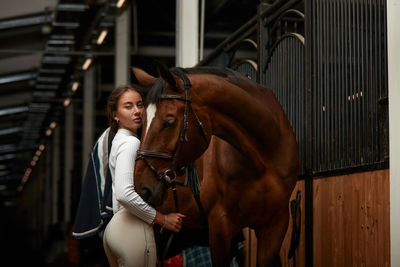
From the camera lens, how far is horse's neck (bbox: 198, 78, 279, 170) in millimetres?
2916

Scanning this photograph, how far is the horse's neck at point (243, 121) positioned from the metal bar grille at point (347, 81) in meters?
0.45

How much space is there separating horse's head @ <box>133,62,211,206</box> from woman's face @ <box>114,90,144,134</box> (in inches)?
6.3

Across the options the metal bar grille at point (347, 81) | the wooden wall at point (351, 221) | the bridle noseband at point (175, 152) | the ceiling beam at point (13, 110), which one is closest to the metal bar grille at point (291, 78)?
the metal bar grille at point (347, 81)

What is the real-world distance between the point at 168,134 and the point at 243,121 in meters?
0.53

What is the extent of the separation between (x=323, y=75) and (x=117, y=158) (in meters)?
1.54

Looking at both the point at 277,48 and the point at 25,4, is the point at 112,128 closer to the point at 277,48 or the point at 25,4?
the point at 277,48

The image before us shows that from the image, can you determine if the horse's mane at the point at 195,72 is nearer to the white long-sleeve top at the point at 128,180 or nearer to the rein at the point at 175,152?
the rein at the point at 175,152

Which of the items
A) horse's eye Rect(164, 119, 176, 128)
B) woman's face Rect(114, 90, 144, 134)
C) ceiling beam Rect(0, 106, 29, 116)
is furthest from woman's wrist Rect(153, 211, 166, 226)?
ceiling beam Rect(0, 106, 29, 116)

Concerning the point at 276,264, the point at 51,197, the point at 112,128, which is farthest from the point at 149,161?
the point at 51,197

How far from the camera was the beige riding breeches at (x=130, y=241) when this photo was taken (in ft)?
8.41

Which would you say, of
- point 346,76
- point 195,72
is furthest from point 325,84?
point 195,72

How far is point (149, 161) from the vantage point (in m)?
2.55

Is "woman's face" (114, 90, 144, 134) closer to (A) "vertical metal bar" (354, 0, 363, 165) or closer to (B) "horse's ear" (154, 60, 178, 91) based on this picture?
(B) "horse's ear" (154, 60, 178, 91)

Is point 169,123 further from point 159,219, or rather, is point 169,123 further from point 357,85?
point 357,85
